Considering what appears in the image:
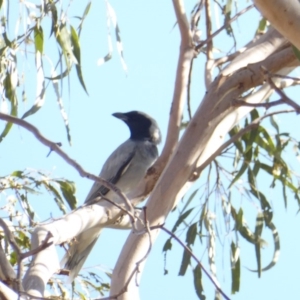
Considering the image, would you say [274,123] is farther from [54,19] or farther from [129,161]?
[129,161]

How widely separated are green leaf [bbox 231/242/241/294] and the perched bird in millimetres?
698

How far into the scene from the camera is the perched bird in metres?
4.11

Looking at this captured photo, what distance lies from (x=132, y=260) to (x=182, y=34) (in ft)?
3.52

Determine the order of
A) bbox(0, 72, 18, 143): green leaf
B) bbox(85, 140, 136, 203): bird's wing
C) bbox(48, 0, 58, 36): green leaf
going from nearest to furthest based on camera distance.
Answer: bbox(48, 0, 58, 36): green leaf, bbox(0, 72, 18, 143): green leaf, bbox(85, 140, 136, 203): bird's wing

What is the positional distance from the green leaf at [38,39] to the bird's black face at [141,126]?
2135mm

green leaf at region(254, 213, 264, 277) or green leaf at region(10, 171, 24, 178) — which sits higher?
green leaf at region(10, 171, 24, 178)

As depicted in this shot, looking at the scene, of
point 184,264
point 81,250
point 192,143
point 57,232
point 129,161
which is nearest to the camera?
point 57,232

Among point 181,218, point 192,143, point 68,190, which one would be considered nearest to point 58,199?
point 68,190

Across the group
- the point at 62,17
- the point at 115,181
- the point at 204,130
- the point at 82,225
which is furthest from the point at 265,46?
the point at 115,181

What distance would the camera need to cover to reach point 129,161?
4895 mm

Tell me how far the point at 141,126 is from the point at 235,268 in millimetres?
1937

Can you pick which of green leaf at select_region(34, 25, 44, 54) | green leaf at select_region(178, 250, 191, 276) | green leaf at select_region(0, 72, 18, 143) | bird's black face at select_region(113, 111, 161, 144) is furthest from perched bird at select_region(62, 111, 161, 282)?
green leaf at select_region(34, 25, 44, 54)

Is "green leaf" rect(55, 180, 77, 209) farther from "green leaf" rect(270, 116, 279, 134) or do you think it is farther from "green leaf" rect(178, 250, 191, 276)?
"green leaf" rect(270, 116, 279, 134)

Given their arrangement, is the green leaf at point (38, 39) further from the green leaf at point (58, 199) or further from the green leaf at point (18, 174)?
the green leaf at point (58, 199)
